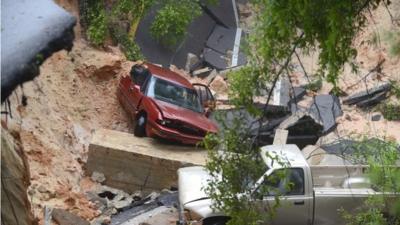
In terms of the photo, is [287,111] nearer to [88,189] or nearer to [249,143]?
[88,189]

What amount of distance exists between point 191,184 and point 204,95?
654 centimetres

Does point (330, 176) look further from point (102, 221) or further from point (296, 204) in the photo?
point (102, 221)

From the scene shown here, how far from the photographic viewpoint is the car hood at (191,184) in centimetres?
1070

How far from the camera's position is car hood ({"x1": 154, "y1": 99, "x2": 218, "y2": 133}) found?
14.2 meters

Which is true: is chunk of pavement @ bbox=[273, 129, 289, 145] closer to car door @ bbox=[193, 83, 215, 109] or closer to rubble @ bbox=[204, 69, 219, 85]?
car door @ bbox=[193, 83, 215, 109]

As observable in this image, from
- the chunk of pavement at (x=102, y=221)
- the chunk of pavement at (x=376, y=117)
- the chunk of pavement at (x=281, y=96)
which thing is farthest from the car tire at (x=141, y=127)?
the chunk of pavement at (x=376, y=117)

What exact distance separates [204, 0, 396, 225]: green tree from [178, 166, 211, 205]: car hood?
3426mm

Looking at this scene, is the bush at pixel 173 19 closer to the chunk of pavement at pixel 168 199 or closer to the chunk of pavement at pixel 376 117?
the chunk of pavement at pixel 376 117

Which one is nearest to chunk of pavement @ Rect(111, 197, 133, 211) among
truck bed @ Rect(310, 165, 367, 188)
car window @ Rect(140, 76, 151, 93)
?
car window @ Rect(140, 76, 151, 93)

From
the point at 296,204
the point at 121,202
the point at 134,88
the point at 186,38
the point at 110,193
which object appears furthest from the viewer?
the point at 186,38

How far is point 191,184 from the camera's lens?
11133 mm

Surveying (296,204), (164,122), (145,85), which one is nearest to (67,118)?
(145,85)

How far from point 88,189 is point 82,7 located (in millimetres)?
6935

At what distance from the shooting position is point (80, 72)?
16688 mm
